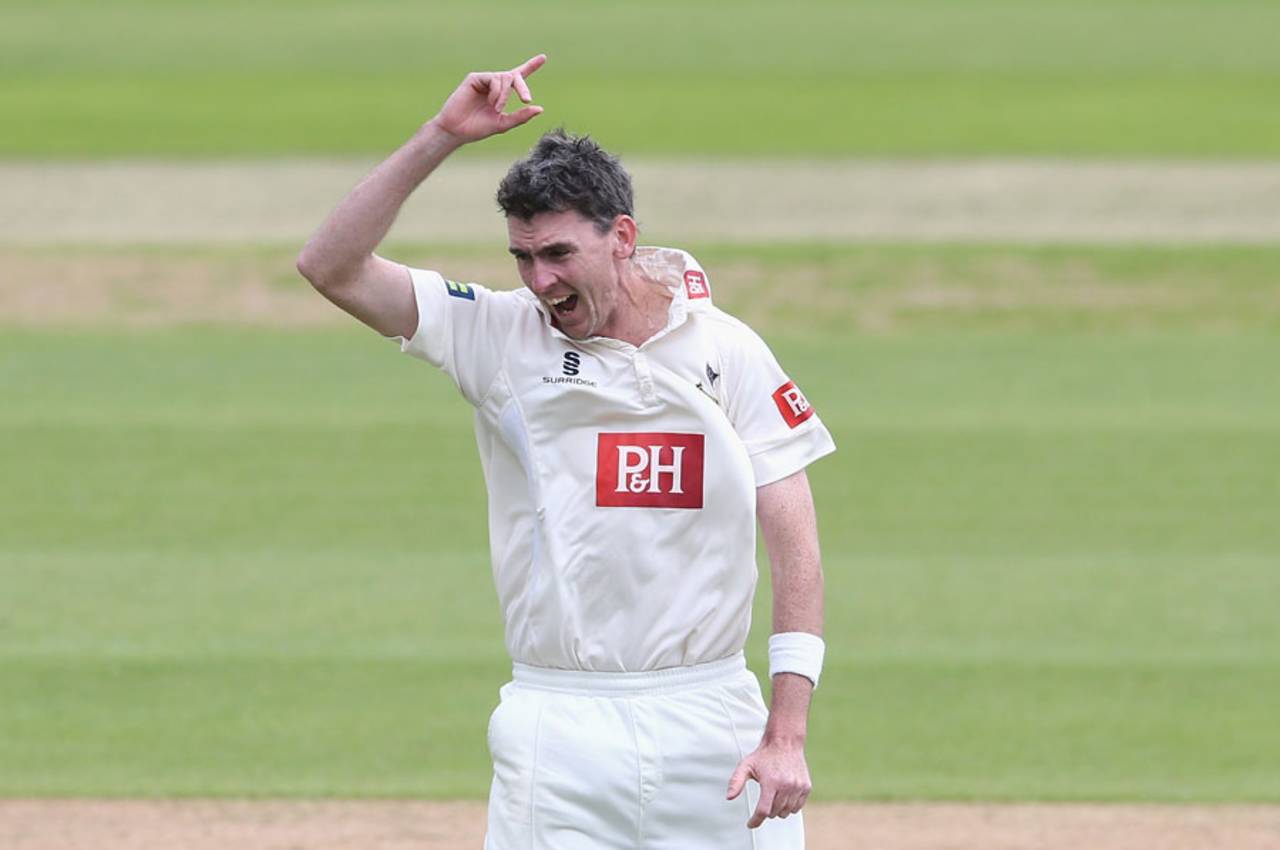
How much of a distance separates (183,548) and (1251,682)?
16.8 ft

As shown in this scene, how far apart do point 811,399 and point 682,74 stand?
2102 cm

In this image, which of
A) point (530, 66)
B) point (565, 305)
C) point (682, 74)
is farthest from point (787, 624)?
point (682, 74)

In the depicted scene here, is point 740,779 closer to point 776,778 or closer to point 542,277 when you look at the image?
point 776,778

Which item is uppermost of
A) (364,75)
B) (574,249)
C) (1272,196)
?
(364,75)

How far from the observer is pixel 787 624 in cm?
491

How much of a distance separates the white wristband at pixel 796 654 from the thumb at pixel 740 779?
0.64ft

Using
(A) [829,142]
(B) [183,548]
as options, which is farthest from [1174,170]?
(B) [183,548]

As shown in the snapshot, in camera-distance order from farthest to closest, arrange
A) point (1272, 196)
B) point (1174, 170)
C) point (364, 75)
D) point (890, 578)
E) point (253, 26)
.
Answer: point (253, 26), point (364, 75), point (1174, 170), point (1272, 196), point (890, 578)

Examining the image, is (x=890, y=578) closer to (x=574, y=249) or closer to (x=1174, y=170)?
(x=574, y=249)

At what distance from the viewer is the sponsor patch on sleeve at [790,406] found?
501 cm

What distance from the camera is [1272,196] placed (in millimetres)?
23625

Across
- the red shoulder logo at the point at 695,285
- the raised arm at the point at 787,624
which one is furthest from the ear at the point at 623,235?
the raised arm at the point at 787,624

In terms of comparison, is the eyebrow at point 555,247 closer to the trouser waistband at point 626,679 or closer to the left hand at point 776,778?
the trouser waistband at point 626,679

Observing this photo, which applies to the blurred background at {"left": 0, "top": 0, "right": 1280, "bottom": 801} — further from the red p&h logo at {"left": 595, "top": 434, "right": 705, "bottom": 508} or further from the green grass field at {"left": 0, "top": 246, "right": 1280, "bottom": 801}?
the red p&h logo at {"left": 595, "top": 434, "right": 705, "bottom": 508}
